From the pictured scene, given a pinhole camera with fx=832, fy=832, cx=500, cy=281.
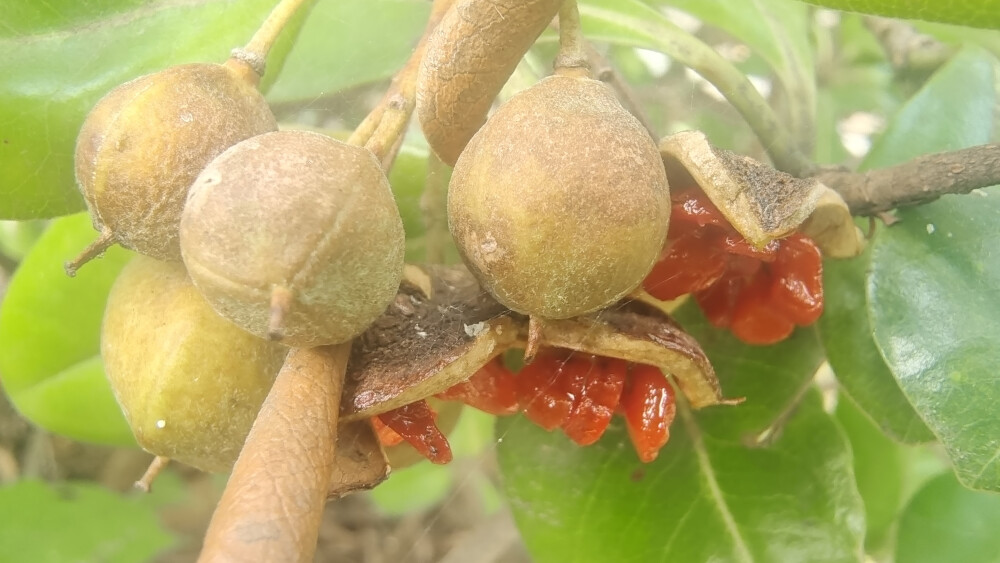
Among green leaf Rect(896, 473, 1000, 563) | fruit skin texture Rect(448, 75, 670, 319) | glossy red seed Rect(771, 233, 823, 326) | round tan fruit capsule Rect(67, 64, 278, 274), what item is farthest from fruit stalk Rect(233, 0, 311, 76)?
green leaf Rect(896, 473, 1000, 563)

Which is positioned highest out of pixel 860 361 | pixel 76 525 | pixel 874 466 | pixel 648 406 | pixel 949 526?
pixel 648 406

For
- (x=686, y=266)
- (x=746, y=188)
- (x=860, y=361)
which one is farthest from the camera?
(x=860, y=361)

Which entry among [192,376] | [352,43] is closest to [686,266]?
[192,376]

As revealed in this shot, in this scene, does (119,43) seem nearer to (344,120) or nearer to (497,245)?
(344,120)

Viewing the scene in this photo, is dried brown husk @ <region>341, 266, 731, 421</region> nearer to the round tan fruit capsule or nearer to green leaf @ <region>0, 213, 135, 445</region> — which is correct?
the round tan fruit capsule

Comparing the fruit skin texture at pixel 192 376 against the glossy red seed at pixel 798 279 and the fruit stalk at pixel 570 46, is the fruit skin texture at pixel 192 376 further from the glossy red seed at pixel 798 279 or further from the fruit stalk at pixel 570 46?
the glossy red seed at pixel 798 279

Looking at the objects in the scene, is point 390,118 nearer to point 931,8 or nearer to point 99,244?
point 99,244

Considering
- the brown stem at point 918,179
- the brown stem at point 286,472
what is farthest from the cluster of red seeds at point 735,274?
the brown stem at point 286,472

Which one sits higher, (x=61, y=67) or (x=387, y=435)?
(x=61, y=67)
